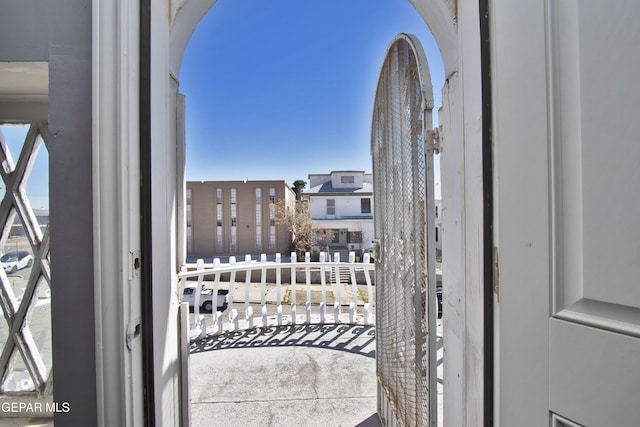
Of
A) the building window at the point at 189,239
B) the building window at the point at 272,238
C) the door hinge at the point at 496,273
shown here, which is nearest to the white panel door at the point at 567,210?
the door hinge at the point at 496,273

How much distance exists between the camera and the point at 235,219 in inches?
961

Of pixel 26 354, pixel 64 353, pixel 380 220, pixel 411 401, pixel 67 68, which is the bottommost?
pixel 411 401

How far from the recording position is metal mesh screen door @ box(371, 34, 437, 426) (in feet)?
3.56

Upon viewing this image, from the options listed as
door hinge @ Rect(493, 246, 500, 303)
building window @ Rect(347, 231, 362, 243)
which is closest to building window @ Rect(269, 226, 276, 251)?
building window @ Rect(347, 231, 362, 243)

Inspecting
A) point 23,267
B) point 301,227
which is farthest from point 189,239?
point 23,267

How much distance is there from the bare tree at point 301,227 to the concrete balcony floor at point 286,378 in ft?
59.3

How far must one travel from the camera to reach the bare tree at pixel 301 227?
21.1 meters

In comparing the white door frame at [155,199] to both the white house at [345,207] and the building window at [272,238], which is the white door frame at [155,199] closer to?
the white house at [345,207]

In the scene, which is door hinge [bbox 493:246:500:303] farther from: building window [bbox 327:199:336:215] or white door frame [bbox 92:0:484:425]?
building window [bbox 327:199:336:215]

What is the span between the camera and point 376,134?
1856 millimetres

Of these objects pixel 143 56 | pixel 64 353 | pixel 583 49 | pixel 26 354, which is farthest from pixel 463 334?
pixel 26 354

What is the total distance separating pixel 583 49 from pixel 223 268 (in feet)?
10.3

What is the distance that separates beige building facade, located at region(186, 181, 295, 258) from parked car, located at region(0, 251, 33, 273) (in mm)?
22886

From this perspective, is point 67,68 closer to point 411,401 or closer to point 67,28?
point 67,28
